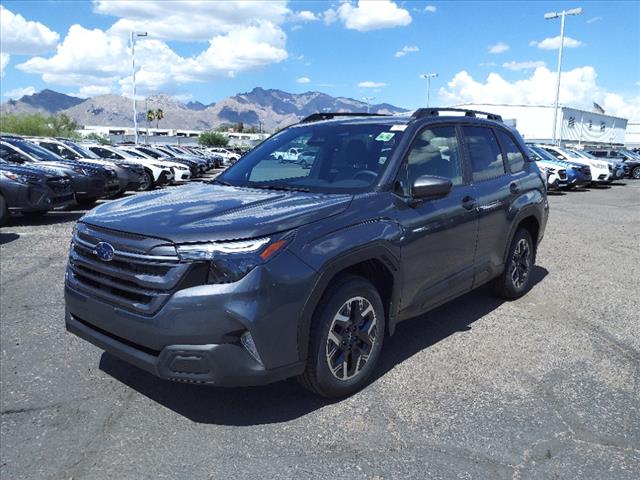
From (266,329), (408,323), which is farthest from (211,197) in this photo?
(408,323)

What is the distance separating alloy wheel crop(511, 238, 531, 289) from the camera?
17.9 ft

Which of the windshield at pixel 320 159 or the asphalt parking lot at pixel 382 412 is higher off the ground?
the windshield at pixel 320 159

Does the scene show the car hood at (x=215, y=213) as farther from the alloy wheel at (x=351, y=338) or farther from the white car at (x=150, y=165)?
the white car at (x=150, y=165)

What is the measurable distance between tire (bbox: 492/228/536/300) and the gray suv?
61 centimetres

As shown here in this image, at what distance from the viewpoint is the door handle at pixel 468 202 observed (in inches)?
171

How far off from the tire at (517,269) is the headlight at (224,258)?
326 cm

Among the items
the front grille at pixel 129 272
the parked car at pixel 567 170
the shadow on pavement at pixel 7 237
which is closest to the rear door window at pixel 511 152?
the front grille at pixel 129 272

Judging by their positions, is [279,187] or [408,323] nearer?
[279,187]

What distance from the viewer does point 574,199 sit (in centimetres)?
1745

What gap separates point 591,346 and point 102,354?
12.7 feet

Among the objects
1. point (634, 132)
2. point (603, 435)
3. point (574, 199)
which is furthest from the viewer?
point (634, 132)

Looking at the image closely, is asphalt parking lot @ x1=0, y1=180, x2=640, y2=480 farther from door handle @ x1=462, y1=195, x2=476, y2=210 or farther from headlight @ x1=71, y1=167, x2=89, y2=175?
headlight @ x1=71, y1=167, x2=89, y2=175

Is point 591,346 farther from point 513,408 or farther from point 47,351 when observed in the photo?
point 47,351

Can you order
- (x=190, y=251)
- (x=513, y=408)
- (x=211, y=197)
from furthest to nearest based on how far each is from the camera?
(x=211, y=197)
(x=513, y=408)
(x=190, y=251)
